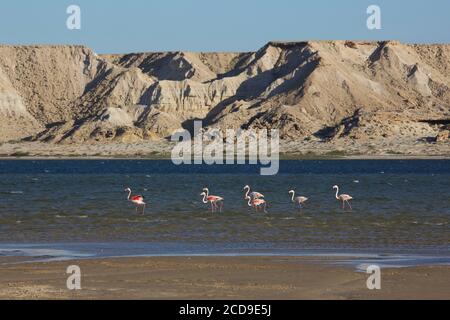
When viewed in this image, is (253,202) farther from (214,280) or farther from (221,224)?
(214,280)

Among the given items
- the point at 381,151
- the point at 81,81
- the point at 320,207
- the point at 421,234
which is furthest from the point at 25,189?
the point at 81,81

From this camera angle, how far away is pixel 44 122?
167500 millimetres

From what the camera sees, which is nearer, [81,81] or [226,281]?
[226,281]

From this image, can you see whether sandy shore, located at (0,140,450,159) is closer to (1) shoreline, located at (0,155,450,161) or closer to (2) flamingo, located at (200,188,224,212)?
(1) shoreline, located at (0,155,450,161)

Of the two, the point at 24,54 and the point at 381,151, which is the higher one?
the point at 24,54

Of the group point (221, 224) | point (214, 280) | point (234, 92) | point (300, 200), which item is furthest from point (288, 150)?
point (214, 280)

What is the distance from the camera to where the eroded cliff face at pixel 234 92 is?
13938cm

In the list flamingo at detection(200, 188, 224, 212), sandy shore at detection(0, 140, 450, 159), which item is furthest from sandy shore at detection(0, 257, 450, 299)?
sandy shore at detection(0, 140, 450, 159)

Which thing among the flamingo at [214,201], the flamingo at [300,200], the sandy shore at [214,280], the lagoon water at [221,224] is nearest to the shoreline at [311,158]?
the lagoon water at [221,224]

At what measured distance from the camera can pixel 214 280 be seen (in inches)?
850

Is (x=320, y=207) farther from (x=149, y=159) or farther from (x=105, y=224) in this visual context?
(x=149, y=159)

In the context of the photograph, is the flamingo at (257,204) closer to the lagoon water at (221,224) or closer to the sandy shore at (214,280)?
the lagoon water at (221,224)

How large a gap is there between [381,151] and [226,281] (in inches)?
4127

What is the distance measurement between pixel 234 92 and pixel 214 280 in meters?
146
